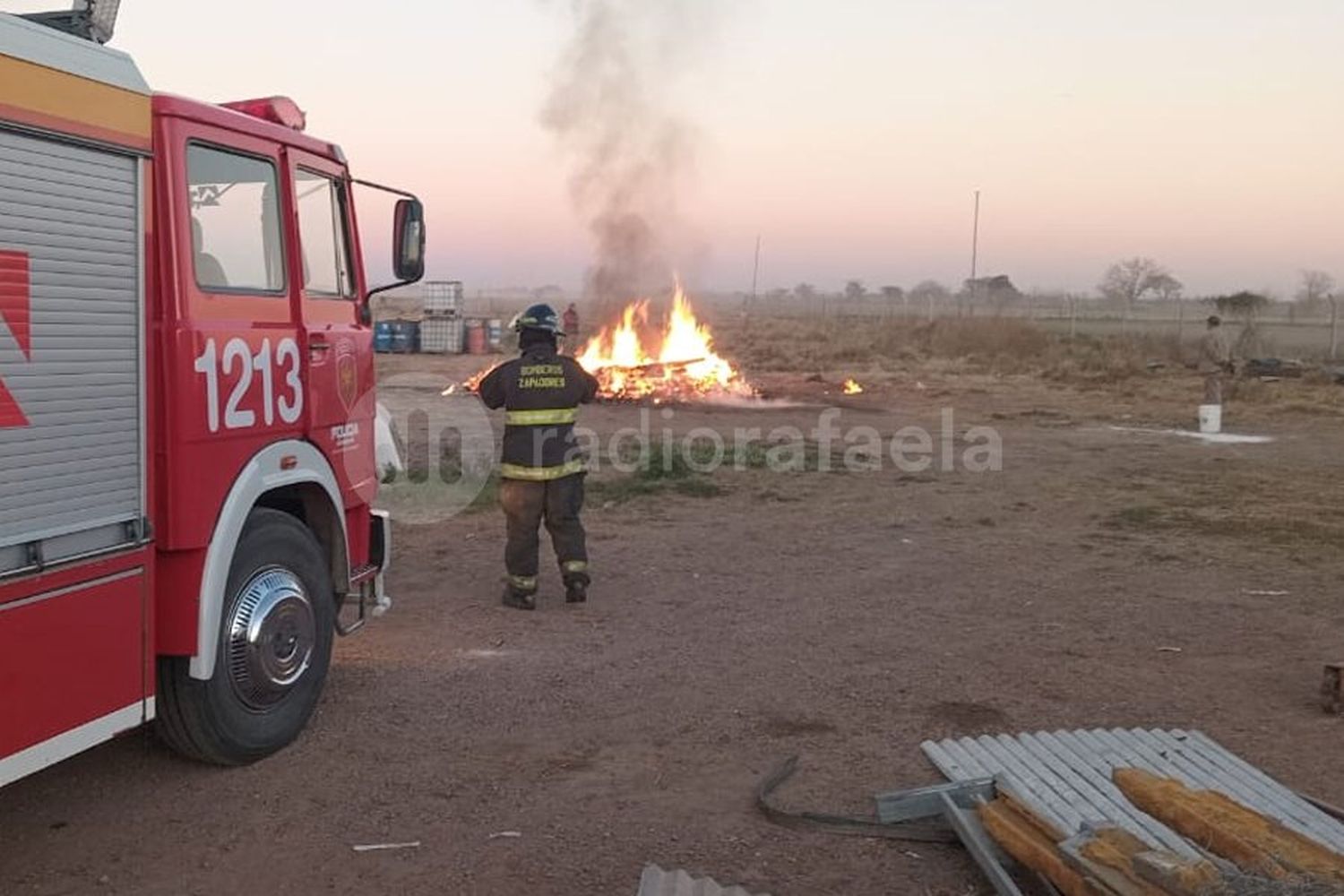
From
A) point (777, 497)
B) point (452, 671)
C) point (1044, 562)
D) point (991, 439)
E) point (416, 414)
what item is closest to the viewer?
point (452, 671)

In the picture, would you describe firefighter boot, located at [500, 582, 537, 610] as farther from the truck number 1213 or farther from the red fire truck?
the truck number 1213

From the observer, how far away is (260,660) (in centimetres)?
484

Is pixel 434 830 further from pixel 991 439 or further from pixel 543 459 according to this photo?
pixel 991 439

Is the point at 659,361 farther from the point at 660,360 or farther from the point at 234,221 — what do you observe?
the point at 234,221

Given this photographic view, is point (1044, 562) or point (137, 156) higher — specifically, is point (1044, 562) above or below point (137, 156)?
below

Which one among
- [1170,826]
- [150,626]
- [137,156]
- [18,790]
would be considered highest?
[137,156]

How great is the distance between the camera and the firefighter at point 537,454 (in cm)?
767

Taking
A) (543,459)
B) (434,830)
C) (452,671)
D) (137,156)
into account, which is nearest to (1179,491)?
(543,459)

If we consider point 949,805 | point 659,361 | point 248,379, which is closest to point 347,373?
point 248,379

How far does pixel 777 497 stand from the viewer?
12250 mm

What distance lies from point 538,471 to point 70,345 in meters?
4.00

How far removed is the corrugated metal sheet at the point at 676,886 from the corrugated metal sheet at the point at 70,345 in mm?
2080

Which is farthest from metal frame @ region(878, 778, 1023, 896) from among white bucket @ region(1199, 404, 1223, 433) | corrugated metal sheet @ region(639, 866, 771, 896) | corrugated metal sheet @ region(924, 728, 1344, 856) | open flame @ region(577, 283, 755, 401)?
open flame @ region(577, 283, 755, 401)

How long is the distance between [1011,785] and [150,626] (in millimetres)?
3088
